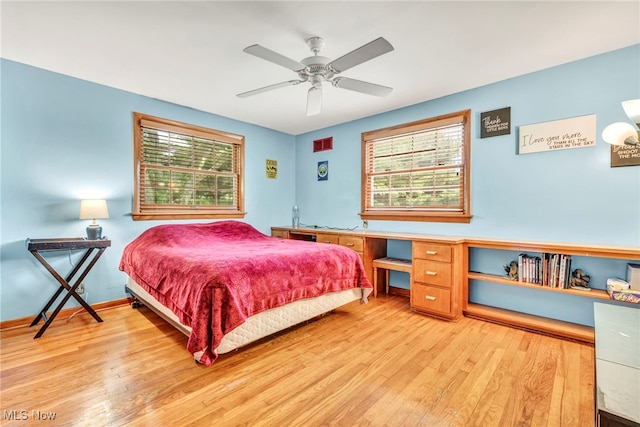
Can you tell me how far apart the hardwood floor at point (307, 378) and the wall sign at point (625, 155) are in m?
1.52

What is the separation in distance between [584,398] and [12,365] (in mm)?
3654

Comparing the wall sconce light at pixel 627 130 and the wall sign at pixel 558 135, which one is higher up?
the wall sign at pixel 558 135

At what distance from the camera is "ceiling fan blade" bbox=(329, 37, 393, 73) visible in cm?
180

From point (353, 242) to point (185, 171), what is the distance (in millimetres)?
2369

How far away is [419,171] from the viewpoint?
3725 millimetres

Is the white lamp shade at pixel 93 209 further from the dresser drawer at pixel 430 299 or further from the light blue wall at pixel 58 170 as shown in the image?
the dresser drawer at pixel 430 299

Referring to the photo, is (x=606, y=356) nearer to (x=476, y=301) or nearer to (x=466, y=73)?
(x=476, y=301)

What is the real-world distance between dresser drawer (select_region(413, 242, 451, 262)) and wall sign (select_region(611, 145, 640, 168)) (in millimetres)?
1485

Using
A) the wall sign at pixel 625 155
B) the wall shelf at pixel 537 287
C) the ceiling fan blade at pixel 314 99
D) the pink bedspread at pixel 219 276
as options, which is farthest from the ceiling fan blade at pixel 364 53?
the wall shelf at pixel 537 287

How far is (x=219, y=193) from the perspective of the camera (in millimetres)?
4230

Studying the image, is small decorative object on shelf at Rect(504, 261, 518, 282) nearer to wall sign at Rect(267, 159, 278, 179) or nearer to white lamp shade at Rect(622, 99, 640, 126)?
white lamp shade at Rect(622, 99, 640, 126)

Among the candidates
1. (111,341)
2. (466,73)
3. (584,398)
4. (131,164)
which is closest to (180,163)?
(131,164)

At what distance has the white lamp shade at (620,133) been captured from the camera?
1655mm

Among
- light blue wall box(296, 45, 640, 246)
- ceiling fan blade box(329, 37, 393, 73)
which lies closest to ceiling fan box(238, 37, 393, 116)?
ceiling fan blade box(329, 37, 393, 73)
